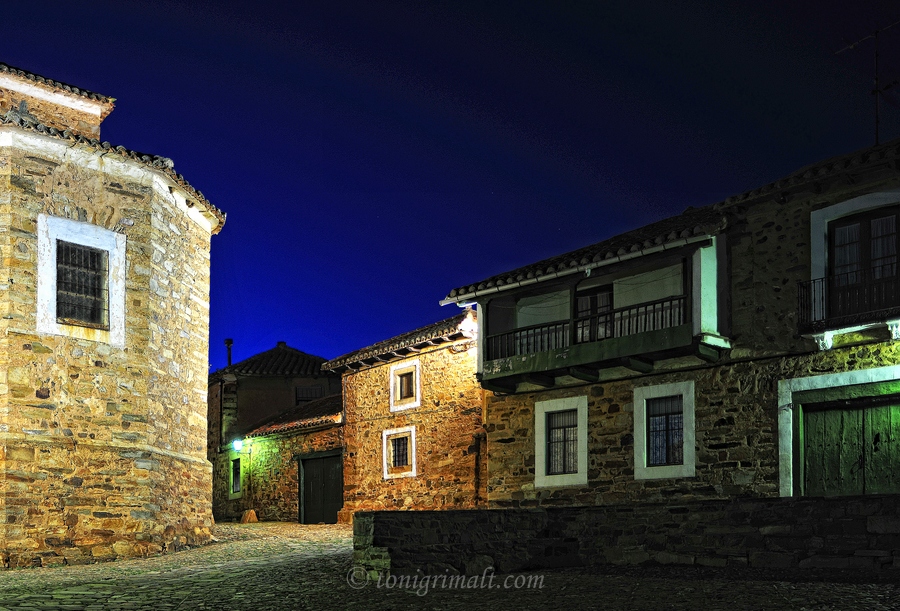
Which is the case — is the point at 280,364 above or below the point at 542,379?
above

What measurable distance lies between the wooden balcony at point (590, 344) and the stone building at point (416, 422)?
3275 mm

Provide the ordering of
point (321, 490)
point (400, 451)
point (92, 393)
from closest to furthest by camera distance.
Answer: point (92, 393) → point (400, 451) → point (321, 490)

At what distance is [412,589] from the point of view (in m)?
11.6

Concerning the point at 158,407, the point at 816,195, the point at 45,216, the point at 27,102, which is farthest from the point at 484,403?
the point at 27,102

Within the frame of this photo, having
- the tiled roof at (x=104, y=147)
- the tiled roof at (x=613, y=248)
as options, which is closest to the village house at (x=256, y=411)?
the tiled roof at (x=613, y=248)

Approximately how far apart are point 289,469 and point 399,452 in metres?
5.11

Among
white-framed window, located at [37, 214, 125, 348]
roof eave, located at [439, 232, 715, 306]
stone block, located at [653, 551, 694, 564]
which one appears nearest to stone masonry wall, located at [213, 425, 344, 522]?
roof eave, located at [439, 232, 715, 306]

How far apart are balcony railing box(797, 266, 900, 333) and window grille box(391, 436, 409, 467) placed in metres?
11.8

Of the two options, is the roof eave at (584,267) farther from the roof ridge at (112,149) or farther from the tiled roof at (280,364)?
the tiled roof at (280,364)

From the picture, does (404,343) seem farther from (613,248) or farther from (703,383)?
(703,383)

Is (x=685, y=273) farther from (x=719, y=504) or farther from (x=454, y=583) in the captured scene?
(x=454, y=583)

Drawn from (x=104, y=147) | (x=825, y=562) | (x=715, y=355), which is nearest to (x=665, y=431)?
(x=715, y=355)

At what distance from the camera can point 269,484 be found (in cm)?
2980

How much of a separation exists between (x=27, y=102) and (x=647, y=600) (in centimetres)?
1591
